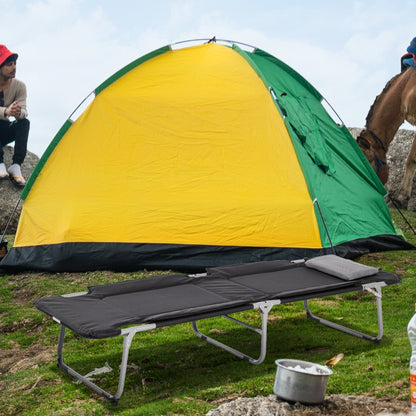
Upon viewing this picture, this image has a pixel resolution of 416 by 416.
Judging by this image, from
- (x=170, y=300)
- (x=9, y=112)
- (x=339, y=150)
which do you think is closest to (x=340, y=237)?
(x=339, y=150)

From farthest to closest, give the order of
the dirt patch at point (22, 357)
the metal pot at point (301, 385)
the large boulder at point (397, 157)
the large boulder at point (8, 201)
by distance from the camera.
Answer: the large boulder at point (397, 157)
the large boulder at point (8, 201)
the dirt patch at point (22, 357)
the metal pot at point (301, 385)

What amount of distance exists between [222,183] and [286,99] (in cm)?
133

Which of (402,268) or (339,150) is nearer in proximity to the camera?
(402,268)

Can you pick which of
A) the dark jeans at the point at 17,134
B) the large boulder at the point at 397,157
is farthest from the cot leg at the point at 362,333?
the large boulder at the point at 397,157

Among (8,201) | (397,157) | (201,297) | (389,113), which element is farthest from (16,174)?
(397,157)

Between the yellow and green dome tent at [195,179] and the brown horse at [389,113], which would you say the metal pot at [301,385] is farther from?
the brown horse at [389,113]

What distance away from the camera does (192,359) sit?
4.44 m

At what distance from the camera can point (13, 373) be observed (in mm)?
4523

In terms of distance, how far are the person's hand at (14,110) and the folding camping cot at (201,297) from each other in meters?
5.31

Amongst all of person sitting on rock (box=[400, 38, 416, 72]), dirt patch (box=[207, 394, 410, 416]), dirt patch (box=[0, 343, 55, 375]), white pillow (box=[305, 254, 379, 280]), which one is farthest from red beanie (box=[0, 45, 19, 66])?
dirt patch (box=[207, 394, 410, 416])

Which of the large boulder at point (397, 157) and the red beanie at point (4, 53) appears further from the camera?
the large boulder at point (397, 157)

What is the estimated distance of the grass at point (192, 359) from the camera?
12.2 feet

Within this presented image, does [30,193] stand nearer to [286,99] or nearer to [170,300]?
[286,99]

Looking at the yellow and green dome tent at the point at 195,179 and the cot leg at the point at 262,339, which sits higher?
the yellow and green dome tent at the point at 195,179
